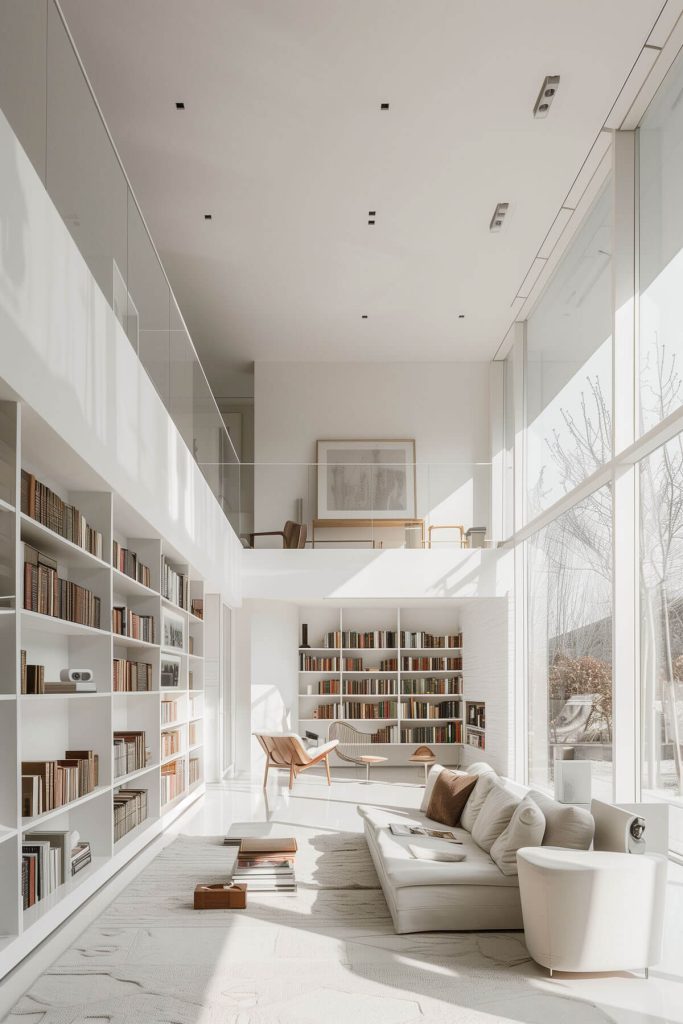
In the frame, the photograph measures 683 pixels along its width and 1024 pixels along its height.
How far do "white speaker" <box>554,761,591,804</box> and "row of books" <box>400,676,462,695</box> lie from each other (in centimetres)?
723

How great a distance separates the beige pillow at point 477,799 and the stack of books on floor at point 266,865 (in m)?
1.10

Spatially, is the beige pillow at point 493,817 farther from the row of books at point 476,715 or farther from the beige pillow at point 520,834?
the row of books at point 476,715

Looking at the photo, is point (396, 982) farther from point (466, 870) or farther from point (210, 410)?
point (210, 410)

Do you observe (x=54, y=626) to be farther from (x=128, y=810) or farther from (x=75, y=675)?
(x=128, y=810)

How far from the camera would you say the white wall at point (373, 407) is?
13.3 m

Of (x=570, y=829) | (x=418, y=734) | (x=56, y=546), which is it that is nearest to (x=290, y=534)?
(x=418, y=734)

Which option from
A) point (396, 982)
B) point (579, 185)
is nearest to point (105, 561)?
point (396, 982)

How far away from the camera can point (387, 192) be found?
8.52 m

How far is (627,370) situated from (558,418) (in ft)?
7.87

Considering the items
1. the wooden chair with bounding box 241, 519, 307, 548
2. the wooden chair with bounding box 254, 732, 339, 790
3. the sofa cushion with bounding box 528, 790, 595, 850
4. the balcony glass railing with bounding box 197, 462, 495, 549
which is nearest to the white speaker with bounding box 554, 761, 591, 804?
the sofa cushion with bounding box 528, 790, 595, 850

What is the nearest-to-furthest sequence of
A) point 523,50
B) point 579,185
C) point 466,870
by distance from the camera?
point 466,870, point 523,50, point 579,185

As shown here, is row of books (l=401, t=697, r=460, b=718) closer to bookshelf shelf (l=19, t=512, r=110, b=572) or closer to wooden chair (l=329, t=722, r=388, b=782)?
wooden chair (l=329, t=722, r=388, b=782)

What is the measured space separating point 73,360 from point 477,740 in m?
9.06

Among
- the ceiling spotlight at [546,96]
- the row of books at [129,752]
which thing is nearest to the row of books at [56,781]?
the row of books at [129,752]
